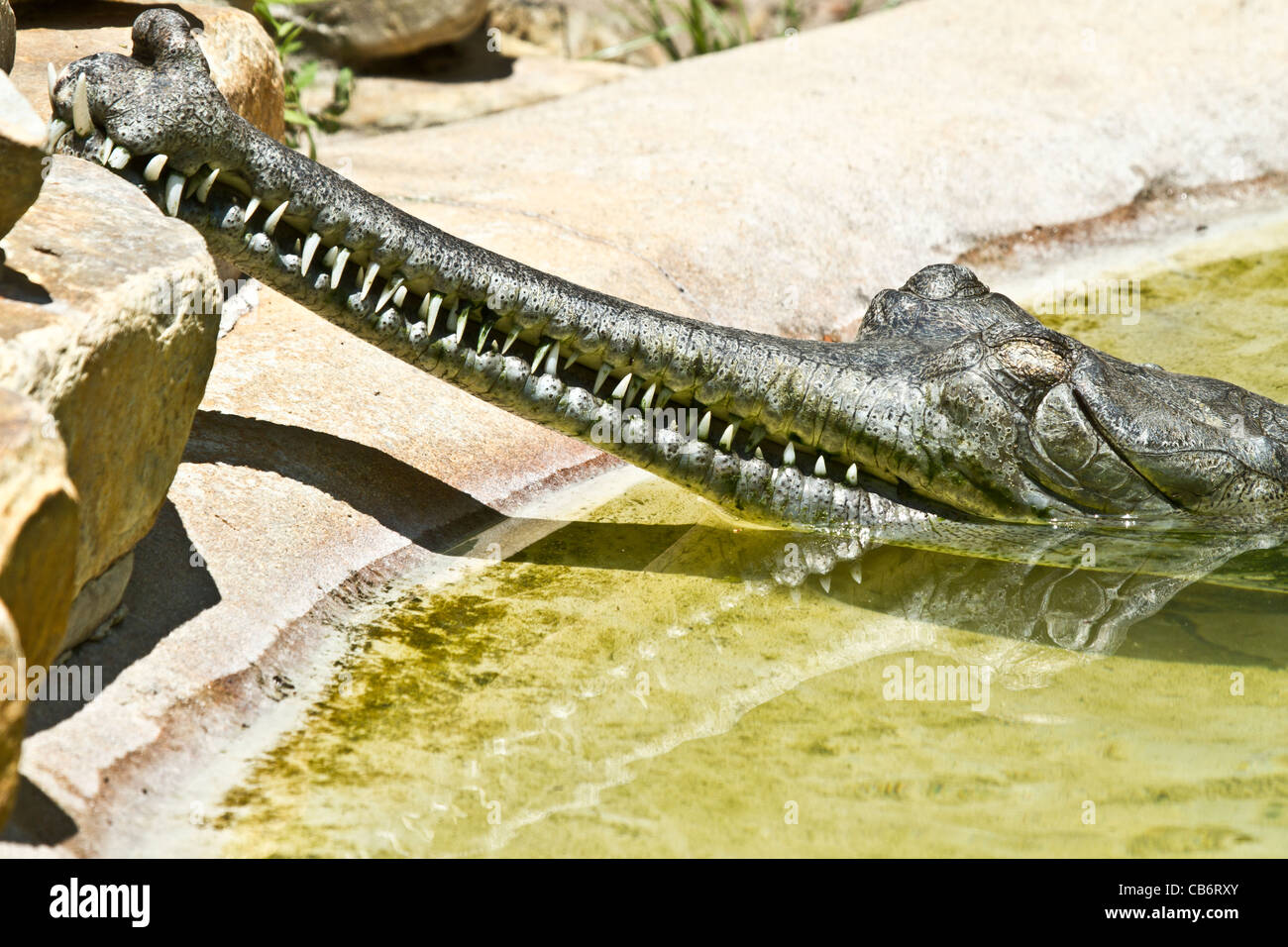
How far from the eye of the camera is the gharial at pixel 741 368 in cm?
324

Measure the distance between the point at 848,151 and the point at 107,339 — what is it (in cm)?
488

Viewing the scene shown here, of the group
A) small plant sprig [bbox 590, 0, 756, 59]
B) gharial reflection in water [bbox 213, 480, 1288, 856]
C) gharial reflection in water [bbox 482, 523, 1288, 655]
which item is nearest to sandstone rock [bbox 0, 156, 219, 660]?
gharial reflection in water [bbox 213, 480, 1288, 856]

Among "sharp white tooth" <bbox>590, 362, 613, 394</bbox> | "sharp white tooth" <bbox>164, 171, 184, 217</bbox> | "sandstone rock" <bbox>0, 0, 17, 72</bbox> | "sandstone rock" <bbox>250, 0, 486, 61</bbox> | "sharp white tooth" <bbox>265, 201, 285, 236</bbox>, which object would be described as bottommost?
"sharp white tooth" <bbox>590, 362, 613, 394</bbox>

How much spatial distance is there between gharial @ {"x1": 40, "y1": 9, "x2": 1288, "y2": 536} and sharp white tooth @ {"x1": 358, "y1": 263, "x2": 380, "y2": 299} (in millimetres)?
28

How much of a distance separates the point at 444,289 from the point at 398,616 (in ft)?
3.14

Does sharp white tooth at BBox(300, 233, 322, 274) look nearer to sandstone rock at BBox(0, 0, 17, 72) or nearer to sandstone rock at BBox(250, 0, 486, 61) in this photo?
sandstone rock at BBox(0, 0, 17, 72)

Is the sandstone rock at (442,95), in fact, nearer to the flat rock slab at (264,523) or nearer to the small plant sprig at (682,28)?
the small plant sprig at (682,28)

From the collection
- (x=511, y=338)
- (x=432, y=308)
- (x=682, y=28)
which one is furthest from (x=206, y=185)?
(x=682, y=28)

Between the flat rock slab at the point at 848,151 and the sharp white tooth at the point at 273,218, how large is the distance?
2069 mm

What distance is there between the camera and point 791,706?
11.0ft

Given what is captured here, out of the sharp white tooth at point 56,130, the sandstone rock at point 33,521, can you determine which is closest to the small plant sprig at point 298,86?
the sharp white tooth at point 56,130

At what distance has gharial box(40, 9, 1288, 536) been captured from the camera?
3.24m

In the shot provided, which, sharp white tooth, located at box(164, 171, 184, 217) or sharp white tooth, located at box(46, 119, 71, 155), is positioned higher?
sharp white tooth, located at box(46, 119, 71, 155)

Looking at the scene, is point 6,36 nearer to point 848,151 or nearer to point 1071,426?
point 1071,426
